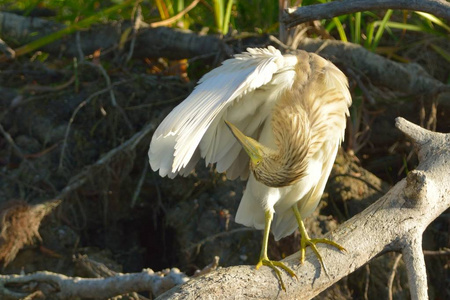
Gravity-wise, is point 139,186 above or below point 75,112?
below

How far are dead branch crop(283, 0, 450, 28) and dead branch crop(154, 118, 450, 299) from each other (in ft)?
1.86

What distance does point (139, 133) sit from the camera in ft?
13.1

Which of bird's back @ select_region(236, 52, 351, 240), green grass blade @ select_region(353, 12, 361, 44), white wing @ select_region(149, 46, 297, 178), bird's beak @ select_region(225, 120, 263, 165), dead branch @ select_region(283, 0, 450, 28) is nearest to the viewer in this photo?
white wing @ select_region(149, 46, 297, 178)

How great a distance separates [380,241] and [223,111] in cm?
77

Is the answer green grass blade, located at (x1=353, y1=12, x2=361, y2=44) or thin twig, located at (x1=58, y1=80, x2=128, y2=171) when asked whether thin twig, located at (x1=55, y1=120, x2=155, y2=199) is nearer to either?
thin twig, located at (x1=58, y1=80, x2=128, y2=171)

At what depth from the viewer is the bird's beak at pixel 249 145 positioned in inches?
107

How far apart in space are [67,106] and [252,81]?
83.2 inches

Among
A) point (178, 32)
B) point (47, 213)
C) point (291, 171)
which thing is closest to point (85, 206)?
point (47, 213)

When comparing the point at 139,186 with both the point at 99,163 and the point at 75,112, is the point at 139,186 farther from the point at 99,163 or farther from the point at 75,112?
the point at 75,112

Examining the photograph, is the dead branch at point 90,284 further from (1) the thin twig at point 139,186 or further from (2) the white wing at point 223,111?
(1) the thin twig at point 139,186

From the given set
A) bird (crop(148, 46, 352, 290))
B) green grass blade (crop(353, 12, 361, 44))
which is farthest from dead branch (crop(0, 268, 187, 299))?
green grass blade (crop(353, 12, 361, 44))

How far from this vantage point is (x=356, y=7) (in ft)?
8.73

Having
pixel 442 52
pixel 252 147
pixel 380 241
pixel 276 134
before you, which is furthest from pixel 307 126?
pixel 442 52

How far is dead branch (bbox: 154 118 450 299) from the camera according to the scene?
2326mm
